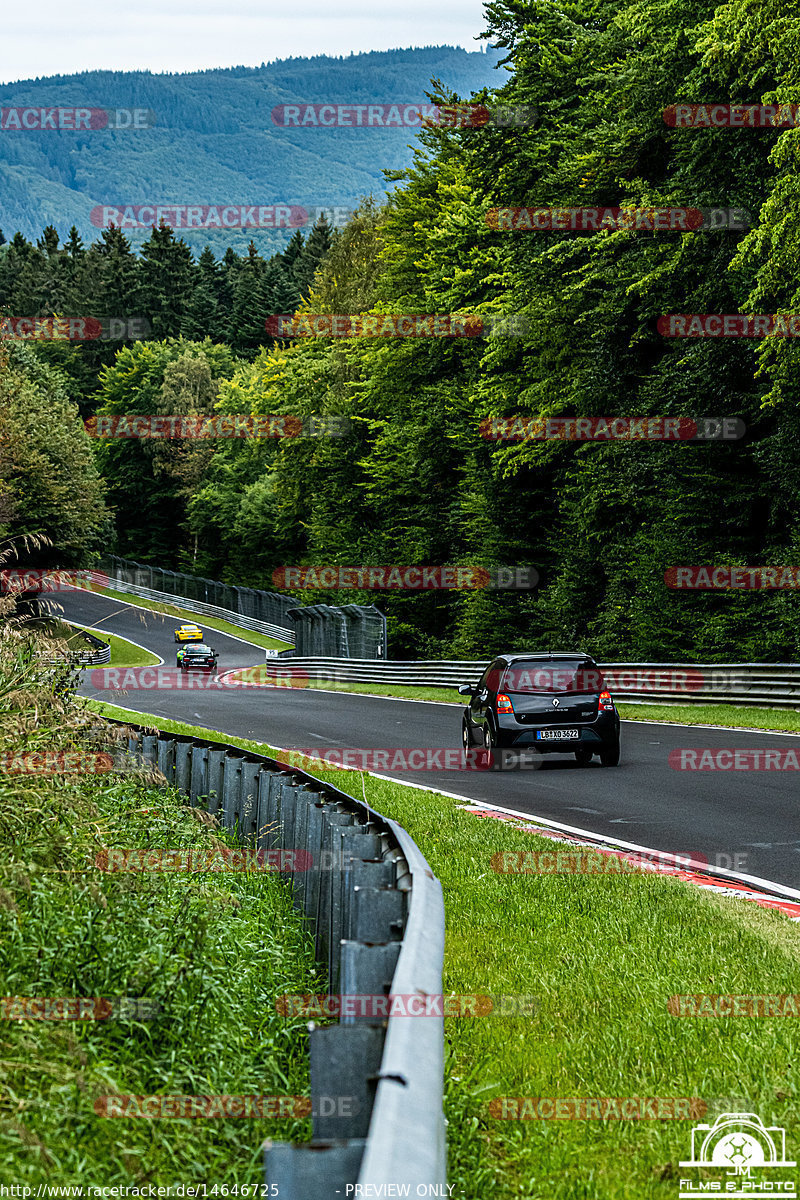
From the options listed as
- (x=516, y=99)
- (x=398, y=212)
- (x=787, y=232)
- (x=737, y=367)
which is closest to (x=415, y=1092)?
(x=787, y=232)

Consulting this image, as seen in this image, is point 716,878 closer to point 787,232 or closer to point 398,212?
point 787,232

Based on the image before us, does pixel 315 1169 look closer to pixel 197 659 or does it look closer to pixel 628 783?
pixel 628 783

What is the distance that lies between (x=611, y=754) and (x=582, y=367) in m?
20.2

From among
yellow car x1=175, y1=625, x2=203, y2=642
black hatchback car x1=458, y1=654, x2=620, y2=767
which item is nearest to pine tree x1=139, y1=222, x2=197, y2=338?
yellow car x1=175, y1=625, x2=203, y2=642

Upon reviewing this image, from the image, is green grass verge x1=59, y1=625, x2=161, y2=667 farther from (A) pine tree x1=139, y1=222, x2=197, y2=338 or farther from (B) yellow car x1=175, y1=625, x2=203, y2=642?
(A) pine tree x1=139, y1=222, x2=197, y2=338

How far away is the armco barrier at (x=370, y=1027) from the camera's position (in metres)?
2.57

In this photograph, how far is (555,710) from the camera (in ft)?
57.1

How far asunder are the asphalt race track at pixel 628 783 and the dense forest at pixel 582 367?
7.67 m

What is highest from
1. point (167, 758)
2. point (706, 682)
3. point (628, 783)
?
point (167, 758)

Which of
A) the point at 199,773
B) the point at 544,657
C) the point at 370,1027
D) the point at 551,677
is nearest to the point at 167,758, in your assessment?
the point at 199,773

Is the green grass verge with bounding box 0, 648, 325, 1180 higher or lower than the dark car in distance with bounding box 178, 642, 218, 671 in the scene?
higher

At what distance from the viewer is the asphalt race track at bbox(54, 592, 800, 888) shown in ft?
36.3

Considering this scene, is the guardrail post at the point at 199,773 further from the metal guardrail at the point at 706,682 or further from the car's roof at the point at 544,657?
the metal guardrail at the point at 706,682

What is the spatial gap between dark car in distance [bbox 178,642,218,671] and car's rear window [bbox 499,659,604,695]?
148ft
